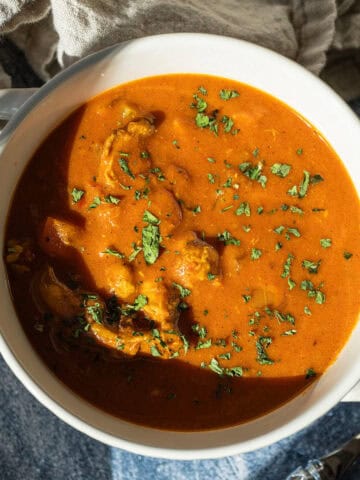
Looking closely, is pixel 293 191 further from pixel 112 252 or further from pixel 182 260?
pixel 112 252

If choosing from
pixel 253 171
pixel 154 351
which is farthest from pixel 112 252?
pixel 253 171

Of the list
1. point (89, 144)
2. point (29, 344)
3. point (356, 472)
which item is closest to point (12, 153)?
point (89, 144)

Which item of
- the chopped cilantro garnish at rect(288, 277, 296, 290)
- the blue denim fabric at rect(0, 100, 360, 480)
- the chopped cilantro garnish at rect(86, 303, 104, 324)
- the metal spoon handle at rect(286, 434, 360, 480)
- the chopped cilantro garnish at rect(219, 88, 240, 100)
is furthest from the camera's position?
the blue denim fabric at rect(0, 100, 360, 480)

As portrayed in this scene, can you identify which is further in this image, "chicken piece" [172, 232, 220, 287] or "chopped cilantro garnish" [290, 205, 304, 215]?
"chopped cilantro garnish" [290, 205, 304, 215]

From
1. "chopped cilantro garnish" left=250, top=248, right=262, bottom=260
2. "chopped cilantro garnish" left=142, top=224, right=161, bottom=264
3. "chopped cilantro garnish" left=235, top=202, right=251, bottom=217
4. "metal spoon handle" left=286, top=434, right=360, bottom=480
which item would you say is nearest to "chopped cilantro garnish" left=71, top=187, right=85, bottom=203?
"chopped cilantro garnish" left=142, top=224, right=161, bottom=264

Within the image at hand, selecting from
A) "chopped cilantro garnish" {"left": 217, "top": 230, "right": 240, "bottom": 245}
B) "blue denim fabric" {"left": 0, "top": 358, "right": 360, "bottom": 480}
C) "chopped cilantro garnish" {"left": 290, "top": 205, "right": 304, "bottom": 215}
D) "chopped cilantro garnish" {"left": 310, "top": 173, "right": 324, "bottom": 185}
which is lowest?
"blue denim fabric" {"left": 0, "top": 358, "right": 360, "bottom": 480}

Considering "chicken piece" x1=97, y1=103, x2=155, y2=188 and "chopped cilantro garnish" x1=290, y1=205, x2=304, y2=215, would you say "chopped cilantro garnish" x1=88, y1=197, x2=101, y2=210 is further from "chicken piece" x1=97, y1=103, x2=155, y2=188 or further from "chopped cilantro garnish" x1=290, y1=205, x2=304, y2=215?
"chopped cilantro garnish" x1=290, y1=205, x2=304, y2=215

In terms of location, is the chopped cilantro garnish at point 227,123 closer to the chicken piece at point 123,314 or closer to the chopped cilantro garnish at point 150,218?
the chopped cilantro garnish at point 150,218
